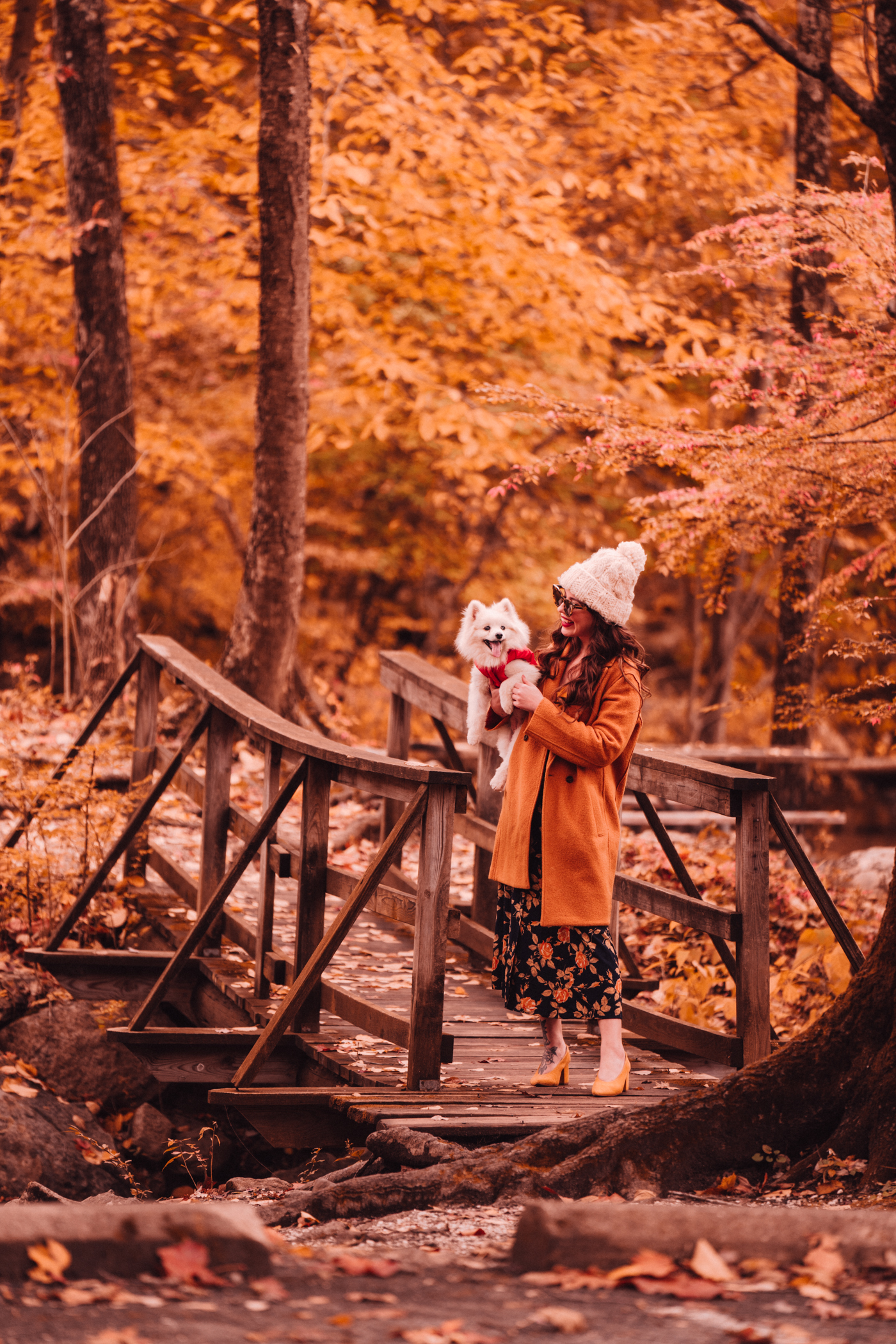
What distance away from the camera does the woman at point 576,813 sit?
450 cm

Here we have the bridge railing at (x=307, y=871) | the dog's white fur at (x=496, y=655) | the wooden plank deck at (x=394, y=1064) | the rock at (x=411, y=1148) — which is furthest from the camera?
the dog's white fur at (x=496, y=655)

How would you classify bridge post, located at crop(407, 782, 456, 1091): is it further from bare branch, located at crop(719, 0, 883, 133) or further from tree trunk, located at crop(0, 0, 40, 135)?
tree trunk, located at crop(0, 0, 40, 135)

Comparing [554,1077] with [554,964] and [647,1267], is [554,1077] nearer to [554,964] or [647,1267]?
[554,964]

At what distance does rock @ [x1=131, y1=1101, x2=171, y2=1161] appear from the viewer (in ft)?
19.9

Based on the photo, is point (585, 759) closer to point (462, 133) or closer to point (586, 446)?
point (586, 446)

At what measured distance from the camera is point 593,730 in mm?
4469

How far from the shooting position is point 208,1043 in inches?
221

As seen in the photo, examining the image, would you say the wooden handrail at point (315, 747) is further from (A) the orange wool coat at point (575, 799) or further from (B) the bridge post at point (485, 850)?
(B) the bridge post at point (485, 850)

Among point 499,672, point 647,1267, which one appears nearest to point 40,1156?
point 499,672

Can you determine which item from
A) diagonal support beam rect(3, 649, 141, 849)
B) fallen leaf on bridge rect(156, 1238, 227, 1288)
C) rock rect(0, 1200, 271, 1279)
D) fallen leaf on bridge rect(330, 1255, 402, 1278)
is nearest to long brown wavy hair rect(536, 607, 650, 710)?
fallen leaf on bridge rect(330, 1255, 402, 1278)

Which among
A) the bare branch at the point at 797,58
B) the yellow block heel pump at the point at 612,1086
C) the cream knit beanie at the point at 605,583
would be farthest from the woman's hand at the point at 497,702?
the bare branch at the point at 797,58

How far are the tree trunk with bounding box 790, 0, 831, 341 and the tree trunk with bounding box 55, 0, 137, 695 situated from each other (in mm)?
5954

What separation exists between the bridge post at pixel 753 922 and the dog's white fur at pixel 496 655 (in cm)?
92

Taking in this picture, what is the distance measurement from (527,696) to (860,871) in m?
5.80
